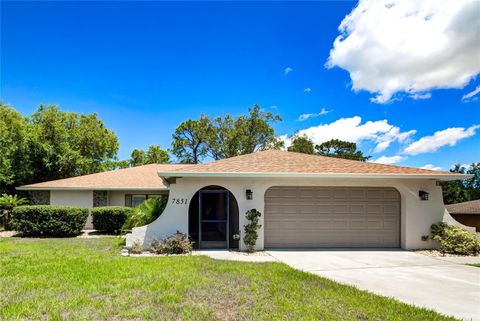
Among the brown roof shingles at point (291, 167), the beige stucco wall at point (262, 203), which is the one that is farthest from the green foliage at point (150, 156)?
the beige stucco wall at point (262, 203)

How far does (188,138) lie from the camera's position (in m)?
37.2

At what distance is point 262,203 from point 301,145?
27948 mm

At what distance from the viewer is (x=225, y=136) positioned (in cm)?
3612

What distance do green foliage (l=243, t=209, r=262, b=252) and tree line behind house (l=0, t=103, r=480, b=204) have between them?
19.8 meters

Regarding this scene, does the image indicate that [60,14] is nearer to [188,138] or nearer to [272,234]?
[272,234]

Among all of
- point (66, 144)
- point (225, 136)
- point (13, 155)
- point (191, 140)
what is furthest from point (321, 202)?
point (191, 140)

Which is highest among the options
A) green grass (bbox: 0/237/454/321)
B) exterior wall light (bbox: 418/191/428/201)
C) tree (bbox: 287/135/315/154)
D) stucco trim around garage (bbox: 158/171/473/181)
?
tree (bbox: 287/135/315/154)

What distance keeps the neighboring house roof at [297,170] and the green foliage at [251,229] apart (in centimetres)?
Result: 134

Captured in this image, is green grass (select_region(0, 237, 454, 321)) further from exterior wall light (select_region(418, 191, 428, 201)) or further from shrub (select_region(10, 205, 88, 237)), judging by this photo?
exterior wall light (select_region(418, 191, 428, 201))

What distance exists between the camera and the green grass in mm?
4742

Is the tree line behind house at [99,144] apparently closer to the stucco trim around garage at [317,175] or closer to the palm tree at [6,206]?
the palm tree at [6,206]

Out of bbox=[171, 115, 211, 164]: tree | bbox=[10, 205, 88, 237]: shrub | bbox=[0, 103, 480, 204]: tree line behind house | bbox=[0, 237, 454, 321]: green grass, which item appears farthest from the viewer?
bbox=[171, 115, 211, 164]: tree

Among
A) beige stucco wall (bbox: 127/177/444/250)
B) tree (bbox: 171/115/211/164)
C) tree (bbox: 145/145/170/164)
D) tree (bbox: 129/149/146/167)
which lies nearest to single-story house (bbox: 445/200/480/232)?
beige stucco wall (bbox: 127/177/444/250)

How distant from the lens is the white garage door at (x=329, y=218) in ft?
37.8
